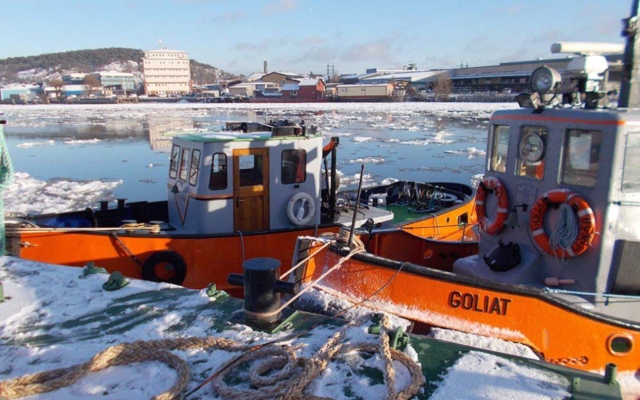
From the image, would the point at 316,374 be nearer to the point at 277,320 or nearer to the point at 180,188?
Result: the point at 277,320

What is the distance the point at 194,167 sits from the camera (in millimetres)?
7836

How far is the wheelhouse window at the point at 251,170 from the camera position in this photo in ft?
25.9

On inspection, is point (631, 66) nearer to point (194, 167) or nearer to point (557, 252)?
point (557, 252)

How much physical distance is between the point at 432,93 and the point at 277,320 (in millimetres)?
92633

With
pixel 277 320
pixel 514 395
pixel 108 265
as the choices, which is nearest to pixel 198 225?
pixel 108 265

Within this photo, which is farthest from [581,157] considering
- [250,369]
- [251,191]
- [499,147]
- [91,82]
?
[91,82]

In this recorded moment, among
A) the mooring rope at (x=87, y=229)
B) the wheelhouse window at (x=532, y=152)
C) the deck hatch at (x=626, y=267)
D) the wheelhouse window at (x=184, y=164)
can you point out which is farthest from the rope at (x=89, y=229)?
the deck hatch at (x=626, y=267)

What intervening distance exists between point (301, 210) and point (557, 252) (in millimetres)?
4033

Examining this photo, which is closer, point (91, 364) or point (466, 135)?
point (91, 364)

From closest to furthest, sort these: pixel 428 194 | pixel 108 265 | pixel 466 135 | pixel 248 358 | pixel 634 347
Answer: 1. pixel 248 358
2. pixel 634 347
3. pixel 108 265
4. pixel 428 194
5. pixel 466 135

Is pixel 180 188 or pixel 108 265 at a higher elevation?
pixel 180 188

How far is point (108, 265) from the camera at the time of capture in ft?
23.3

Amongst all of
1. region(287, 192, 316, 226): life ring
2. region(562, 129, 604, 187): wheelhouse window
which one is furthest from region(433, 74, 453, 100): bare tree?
region(562, 129, 604, 187): wheelhouse window

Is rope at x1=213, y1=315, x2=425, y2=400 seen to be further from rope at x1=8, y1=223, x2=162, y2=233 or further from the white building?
the white building
